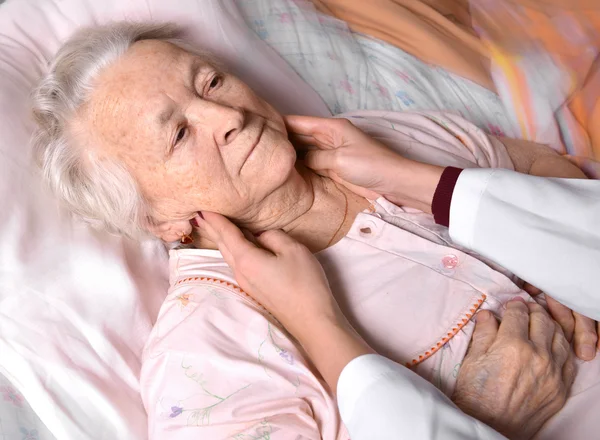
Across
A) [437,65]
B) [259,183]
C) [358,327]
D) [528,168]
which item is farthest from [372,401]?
[437,65]

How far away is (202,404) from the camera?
1.62 metres

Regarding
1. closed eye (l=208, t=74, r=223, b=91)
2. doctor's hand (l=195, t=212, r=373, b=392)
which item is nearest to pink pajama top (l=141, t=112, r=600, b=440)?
doctor's hand (l=195, t=212, r=373, b=392)

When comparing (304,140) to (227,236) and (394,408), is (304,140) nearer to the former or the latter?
(227,236)

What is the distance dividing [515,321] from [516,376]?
162mm

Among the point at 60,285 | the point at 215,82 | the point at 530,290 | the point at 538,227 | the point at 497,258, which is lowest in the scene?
the point at 60,285

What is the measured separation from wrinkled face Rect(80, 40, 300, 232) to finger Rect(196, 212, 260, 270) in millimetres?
36

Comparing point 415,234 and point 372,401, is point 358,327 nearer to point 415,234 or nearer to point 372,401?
point 415,234

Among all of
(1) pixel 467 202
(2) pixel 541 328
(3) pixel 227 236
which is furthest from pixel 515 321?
(3) pixel 227 236

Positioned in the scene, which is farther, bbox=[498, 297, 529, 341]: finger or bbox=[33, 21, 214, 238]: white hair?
bbox=[33, 21, 214, 238]: white hair

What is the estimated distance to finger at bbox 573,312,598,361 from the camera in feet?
5.82

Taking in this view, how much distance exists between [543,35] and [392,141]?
816mm

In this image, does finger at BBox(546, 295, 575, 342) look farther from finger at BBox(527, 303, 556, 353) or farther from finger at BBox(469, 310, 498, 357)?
finger at BBox(469, 310, 498, 357)

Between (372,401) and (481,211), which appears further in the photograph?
(481,211)

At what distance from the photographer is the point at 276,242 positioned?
68.9 inches
